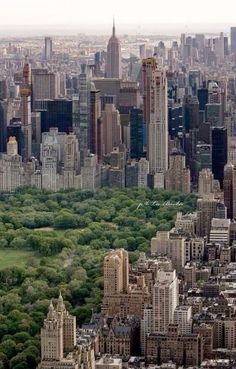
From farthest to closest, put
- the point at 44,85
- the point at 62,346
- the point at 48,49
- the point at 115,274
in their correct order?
the point at 44,85, the point at 48,49, the point at 115,274, the point at 62,346

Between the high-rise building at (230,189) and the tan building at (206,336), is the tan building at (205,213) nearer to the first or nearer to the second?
the high-rise building at (230,189)

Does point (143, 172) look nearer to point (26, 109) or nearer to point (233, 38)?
point (26, 109)

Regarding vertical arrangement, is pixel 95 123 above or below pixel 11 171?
above

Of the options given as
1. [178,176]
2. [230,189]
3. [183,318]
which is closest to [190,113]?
[178,176]

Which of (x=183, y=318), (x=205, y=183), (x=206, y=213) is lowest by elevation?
(x=183, y=318)

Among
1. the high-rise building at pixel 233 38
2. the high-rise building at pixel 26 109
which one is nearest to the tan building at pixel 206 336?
the high-rise building at pixel 233 38

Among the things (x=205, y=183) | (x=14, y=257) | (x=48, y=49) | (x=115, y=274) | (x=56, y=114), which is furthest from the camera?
(x=56, y=114)

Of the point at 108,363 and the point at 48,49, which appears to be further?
the point at 48,49
